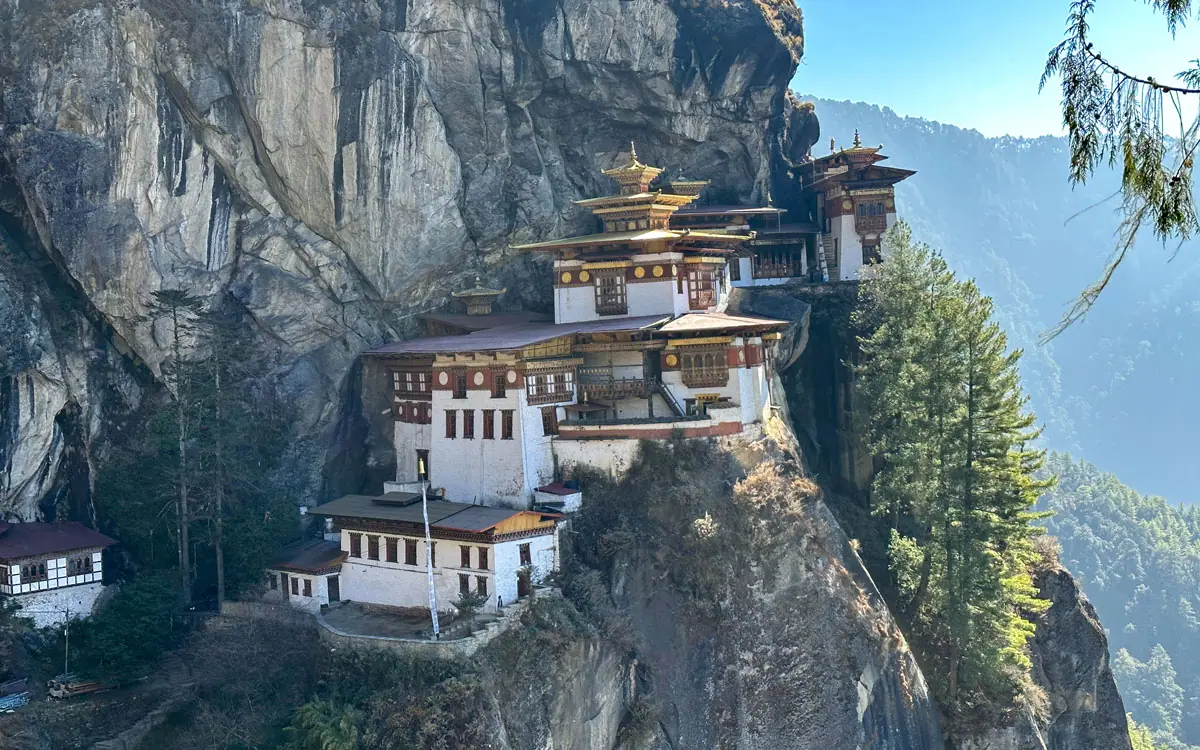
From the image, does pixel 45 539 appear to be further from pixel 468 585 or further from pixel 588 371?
pixel 588 371

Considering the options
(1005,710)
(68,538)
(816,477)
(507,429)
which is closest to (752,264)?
(816,477)

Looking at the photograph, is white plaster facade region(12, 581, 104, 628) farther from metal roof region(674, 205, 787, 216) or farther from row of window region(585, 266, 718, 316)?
metal roof region(674, 205, 787, 216)

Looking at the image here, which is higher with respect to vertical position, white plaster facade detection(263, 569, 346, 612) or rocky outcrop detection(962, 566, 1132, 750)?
white plaster facade detection(263, 569, 346, 612)

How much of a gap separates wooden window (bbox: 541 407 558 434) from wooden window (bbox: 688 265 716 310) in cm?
873

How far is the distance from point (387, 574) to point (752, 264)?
26.5 metres

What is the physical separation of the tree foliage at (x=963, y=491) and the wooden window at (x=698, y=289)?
7.60 meters

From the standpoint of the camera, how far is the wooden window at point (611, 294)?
4322cm

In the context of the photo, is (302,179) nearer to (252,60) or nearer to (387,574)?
(252,60)

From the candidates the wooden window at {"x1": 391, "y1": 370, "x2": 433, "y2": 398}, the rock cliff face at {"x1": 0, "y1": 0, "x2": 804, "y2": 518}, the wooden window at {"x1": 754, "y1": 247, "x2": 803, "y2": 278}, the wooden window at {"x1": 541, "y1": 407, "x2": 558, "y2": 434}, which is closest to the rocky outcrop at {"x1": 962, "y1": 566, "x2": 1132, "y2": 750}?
the wooden window at {"x1": 754, "y1": 247, "x2": 803, "y2": 278}

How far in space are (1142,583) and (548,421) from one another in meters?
105

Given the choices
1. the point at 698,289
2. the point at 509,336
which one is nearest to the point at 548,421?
the point at 509,336

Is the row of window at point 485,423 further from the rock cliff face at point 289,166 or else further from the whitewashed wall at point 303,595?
the whitewashed wall at point 303,595

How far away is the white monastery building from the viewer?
33625 millimetres

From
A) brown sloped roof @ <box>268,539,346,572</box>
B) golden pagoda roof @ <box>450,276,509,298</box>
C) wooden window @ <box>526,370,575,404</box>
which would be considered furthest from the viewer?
golden pagoda roof @ <box>450,276,509,298</box>
